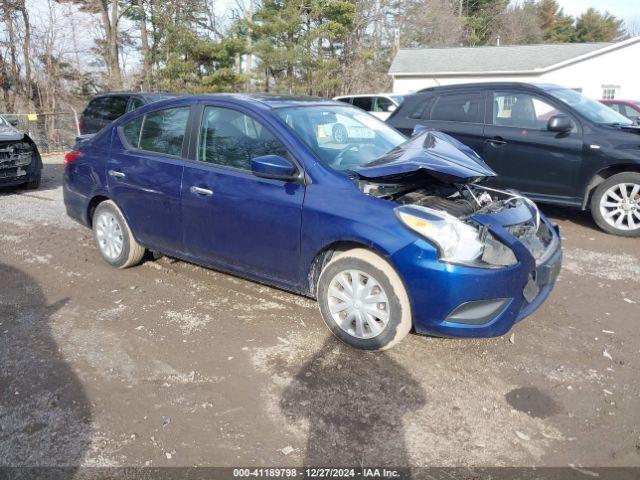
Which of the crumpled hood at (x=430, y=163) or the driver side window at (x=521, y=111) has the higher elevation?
the driver side window at (x=521, y=111)

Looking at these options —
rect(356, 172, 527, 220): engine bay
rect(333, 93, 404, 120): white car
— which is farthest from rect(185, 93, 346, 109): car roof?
rect(333, 93, 404, 120): white car

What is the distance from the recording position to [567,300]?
4.57 meters

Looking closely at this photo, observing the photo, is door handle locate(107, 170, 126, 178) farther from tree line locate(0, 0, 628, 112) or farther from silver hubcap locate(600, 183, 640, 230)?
tree line locate(0, 0, 628, 112)

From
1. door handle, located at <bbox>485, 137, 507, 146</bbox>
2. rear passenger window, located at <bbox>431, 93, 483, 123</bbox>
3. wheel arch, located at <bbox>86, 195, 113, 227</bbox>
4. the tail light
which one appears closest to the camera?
wheel arch, located at <bbox>86, 195, 113, 227</bbox>

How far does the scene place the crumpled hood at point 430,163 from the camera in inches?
138

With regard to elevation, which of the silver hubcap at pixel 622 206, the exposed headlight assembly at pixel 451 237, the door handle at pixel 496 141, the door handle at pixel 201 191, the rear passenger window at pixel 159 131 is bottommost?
the silver hubcap at pixel 622 206

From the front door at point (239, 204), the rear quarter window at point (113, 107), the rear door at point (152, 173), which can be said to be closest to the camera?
the front door at point (239, 204)

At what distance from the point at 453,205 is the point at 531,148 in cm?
375

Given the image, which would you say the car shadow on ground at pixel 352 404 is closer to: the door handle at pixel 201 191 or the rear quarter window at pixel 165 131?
the door handle at pixel 201 191

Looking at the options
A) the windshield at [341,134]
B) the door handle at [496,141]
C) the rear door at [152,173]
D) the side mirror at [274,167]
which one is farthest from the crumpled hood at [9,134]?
the door handle at [496,141]

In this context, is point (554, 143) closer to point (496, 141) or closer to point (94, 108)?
point (496, 141)

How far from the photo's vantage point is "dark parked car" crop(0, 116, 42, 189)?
29.8ft

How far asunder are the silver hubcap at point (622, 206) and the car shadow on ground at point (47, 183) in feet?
30.4

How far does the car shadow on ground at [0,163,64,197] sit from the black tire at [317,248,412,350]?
7.98 metres
